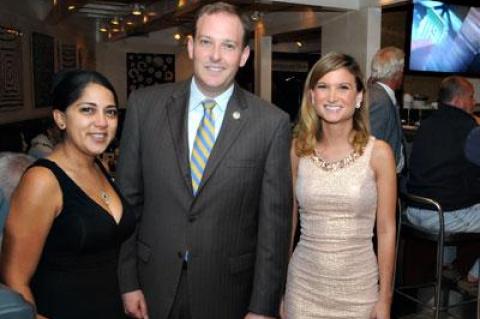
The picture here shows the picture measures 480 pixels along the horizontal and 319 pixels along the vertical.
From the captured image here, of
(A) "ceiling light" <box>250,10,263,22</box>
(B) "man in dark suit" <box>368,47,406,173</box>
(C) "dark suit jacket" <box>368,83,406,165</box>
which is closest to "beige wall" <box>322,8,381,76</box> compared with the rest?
(A) "ceiling light" <box>250,10,263,22</box>

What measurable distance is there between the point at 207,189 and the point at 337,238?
0.60 metres

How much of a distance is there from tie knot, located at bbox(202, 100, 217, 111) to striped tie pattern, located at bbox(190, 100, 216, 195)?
3cm

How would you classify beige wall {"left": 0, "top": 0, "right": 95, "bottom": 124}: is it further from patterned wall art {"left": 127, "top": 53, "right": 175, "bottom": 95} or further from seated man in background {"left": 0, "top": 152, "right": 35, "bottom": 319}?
patterned wall art {"left": 127, "top": 53, "right": 175, "bottom": 95}

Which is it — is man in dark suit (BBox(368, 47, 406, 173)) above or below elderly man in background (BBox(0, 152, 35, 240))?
above

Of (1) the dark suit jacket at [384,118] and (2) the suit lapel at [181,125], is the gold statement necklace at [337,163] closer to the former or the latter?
(2) the suit lapel at [181,125]

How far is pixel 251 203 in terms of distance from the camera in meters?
1.75

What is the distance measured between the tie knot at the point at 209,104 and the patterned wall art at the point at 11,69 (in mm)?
4701

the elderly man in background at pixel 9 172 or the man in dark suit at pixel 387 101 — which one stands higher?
the man in dark suit at pixel 387 101

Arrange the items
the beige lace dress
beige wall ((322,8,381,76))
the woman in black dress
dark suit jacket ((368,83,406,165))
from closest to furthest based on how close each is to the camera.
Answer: the woman in black dress → the beige lace dress → dark suit jacket ((368,83,406,165)) → beige wall ((322,8,381,76))

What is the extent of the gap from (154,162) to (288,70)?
35.7 ft

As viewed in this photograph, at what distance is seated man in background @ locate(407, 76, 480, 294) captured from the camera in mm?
3109

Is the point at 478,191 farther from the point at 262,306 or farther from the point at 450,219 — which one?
the point at 262,306

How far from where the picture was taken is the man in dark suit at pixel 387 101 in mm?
3309

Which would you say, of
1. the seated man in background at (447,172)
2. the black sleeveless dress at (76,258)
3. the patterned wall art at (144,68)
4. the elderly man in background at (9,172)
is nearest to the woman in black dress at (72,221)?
the black sleeveless dress at (76,258)
